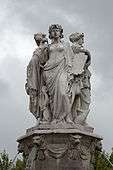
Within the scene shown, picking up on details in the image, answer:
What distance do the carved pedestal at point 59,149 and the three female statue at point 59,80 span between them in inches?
20.1

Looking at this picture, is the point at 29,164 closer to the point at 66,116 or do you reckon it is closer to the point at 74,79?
the point at 66,116

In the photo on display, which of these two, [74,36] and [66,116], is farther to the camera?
[74,36]

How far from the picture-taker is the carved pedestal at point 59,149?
12633 millimetres

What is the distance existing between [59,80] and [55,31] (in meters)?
1.46

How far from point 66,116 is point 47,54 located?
1.94 metres

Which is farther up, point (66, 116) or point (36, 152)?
point (66, 116)

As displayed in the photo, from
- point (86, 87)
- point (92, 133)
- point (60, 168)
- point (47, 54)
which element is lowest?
point (60, 168)

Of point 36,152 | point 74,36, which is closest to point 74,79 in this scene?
point 74,36

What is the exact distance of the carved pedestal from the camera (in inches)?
497

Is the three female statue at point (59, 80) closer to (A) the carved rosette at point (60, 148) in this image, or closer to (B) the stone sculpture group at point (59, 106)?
(B) the stone sculpture group at point (59, 106)

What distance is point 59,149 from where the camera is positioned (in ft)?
41.6

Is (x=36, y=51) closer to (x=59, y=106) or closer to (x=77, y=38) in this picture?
(x=77, y=38)

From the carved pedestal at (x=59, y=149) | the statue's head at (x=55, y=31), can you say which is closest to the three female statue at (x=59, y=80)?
the statue's head at (x=55, y=31)

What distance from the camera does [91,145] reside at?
1320 centimetres
